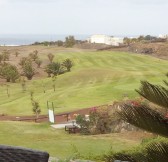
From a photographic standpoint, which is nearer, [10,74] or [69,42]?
[10,74]

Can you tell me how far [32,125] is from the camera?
68.8 ft

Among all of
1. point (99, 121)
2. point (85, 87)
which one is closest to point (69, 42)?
point (85, 87)

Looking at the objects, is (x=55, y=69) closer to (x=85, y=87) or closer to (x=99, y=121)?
(x=85, y=87)

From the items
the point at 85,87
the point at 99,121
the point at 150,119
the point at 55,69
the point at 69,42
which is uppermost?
the point at 150,119

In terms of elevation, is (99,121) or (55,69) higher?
(99,121)

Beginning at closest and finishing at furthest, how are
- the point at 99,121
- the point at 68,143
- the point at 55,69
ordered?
the point at 68,143 < the point at 99,121 < the point at 55,69

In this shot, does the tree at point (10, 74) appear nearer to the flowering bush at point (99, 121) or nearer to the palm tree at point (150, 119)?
the flowering bush at point (99, 121)

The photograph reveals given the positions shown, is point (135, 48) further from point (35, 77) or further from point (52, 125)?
point (52, 125)

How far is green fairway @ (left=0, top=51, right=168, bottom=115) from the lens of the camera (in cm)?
3575

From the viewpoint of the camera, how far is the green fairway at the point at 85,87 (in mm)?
35750

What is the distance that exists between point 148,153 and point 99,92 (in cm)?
3293

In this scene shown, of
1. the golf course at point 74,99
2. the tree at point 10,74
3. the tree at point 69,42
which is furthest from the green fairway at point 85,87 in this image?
the tree at point 69,42

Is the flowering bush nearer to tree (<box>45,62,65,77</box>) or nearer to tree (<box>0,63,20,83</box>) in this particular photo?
tree (<box>0,63,20,83</box>)

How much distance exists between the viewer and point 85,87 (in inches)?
1788
